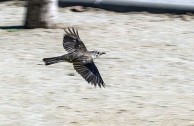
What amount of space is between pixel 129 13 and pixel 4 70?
375 centimetres

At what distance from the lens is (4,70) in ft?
24.2

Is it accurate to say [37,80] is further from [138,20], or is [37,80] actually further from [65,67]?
[138,20]

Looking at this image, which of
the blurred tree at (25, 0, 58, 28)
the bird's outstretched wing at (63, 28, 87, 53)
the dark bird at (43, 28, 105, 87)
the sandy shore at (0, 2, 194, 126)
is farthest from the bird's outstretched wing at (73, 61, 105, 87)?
the blurred tree at (25, 0, 58, 28)

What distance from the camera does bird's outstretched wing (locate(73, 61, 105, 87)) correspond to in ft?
17.7

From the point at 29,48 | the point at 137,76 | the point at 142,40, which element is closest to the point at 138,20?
the point at 142,40

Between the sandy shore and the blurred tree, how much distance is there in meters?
0.21

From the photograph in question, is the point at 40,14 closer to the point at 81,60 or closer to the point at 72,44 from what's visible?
the point at 72,44

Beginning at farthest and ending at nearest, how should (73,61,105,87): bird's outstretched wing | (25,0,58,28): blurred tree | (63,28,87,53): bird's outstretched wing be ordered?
(25,0,58,28): blurred tree < (63,28,87,53): bird's outstretched wing < (73,61,105,87): bird's outstretched wing

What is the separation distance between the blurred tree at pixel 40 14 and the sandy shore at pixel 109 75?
206 mm

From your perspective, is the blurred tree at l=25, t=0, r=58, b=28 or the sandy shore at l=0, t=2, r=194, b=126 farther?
the blurred tree at l=25, t=0, r=58, b=28

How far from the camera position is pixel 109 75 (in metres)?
7.23

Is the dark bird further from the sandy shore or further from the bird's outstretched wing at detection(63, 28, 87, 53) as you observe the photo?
the sandy shore

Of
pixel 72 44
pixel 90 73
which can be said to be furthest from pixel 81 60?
pixel 72 44

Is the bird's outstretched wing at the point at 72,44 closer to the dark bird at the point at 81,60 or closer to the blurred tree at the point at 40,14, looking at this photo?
the dark bird at the point at 81,60
